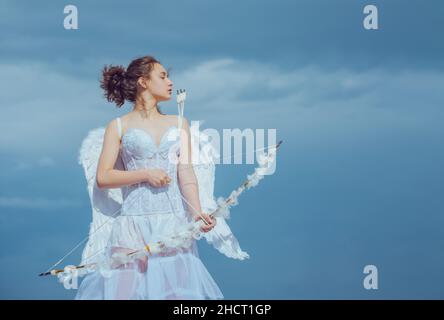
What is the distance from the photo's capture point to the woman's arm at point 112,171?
2.75 m

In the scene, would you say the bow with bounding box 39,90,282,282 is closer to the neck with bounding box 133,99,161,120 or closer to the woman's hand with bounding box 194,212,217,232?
the woman's hand with bounding box 194,212,217,232

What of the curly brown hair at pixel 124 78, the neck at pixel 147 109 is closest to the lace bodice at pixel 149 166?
the neck at pixel 147 109

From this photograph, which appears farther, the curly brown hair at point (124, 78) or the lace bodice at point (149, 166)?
the curly brown hair at point (124, 78)

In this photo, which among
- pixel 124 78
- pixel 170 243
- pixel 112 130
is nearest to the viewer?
pixel 170 243

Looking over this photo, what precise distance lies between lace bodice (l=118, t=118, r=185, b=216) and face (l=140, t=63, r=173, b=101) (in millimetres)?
185

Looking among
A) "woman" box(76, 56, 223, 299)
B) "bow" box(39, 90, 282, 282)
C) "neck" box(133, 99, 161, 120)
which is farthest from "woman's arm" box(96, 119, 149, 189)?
"bow" box(39, 90, 282, 282)

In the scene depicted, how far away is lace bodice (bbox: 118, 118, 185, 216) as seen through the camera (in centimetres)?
278

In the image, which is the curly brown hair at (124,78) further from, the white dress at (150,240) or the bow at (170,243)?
the bow at (170,243)

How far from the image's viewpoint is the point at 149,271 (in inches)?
108

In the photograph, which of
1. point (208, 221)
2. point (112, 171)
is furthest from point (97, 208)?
point (208, 221)

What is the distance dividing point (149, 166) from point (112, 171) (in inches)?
5.8

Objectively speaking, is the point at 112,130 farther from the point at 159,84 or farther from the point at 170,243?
the point at 170,243
